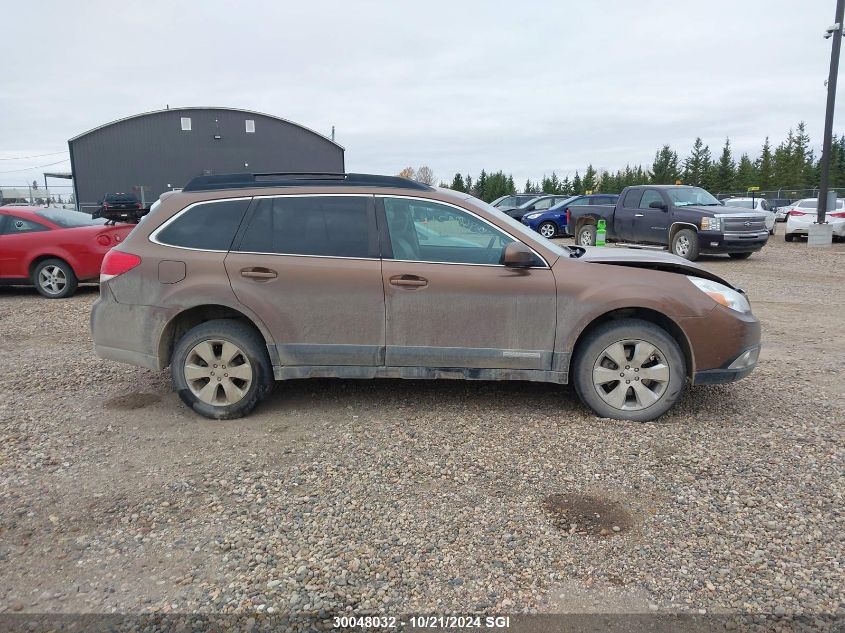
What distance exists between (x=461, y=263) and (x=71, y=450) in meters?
2.84

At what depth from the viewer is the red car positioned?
9578mm

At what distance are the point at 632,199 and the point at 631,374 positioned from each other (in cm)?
1252

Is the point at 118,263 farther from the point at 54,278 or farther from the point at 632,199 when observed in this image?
the point at 632,199

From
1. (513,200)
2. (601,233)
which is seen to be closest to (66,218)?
(601,233)

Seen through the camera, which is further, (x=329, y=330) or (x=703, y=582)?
(x=329, y=330)

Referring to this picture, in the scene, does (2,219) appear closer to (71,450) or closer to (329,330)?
(71,450)

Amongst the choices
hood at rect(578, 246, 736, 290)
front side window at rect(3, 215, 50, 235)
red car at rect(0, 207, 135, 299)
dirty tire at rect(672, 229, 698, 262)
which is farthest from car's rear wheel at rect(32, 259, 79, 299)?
dirty tire at rect(672, 229, 698, 262)

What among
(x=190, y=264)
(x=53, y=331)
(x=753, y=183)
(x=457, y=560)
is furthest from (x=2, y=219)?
(x=753, y=183)

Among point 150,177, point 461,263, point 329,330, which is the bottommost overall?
point 329,330

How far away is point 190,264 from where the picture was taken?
4332 millimetres

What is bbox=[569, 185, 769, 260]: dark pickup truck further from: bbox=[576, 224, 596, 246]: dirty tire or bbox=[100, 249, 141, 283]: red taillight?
bbox=[100, 249, 141, 283]: red taillight

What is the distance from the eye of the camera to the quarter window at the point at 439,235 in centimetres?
433

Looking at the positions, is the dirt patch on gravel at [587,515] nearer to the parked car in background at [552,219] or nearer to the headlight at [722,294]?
the headlight at [722,294]

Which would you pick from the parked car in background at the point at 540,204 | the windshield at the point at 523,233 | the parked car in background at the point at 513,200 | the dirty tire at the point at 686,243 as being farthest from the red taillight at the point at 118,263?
the parked car in background at the point at 513,200
